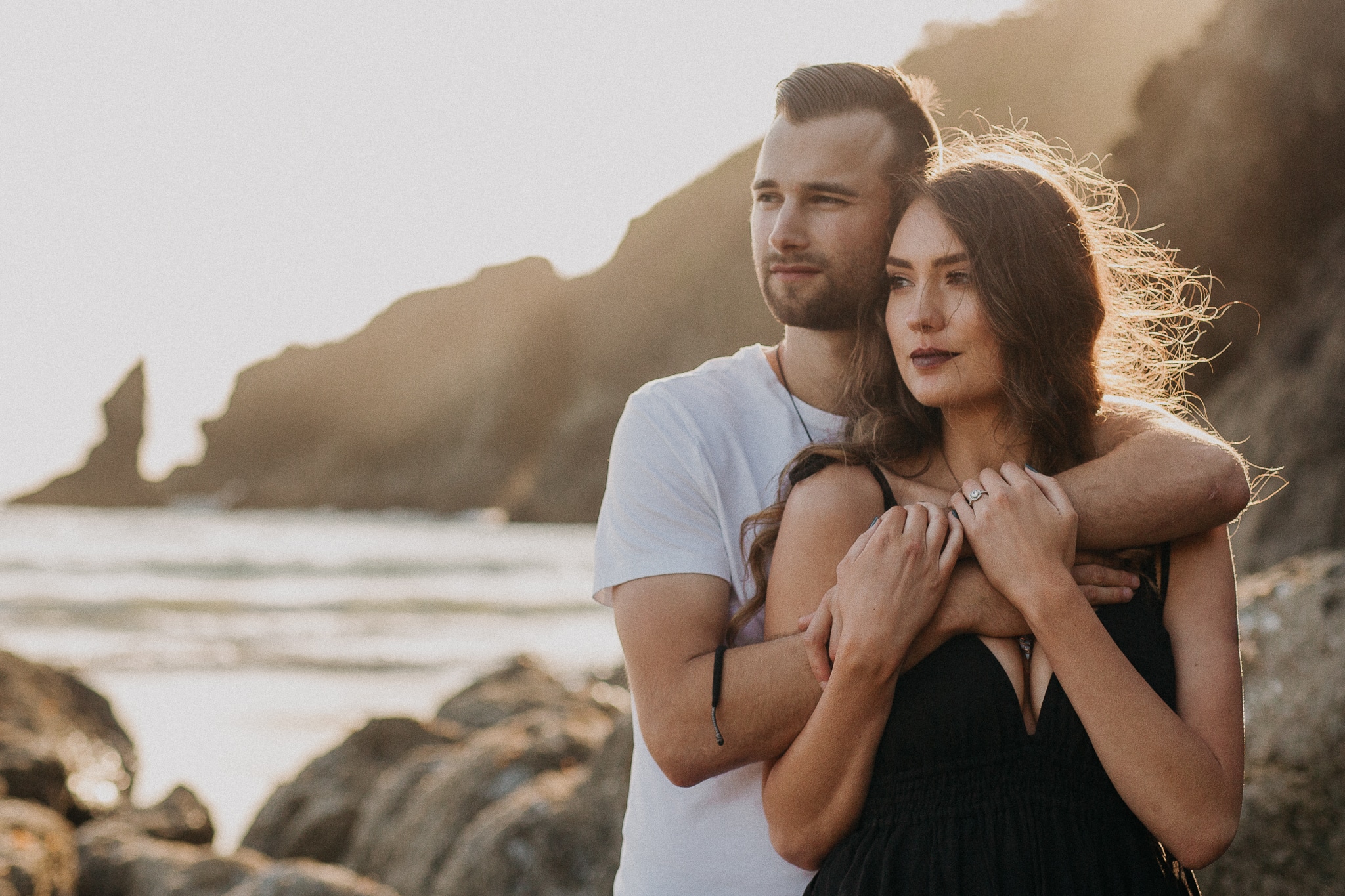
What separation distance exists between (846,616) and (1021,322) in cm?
66

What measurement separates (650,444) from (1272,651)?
1.97 meters

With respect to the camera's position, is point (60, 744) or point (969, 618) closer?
point (969, 618)

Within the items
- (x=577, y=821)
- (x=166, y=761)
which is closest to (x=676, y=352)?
(x=166, y=761)

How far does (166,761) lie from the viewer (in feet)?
31.7

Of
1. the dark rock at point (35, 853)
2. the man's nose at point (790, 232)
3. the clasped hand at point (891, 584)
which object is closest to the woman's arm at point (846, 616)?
the clasped hand at point (891, 584)

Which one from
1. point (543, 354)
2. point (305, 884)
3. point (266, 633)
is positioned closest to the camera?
point (305, 884)

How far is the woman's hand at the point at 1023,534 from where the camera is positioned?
1980 millimetres

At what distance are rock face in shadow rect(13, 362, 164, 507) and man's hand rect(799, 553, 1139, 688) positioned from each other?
9753 centimetres

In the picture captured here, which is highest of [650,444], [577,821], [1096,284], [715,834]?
[1096,284]

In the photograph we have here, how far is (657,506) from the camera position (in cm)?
238

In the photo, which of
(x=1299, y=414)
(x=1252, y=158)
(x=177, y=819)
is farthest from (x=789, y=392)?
(x=1252, y=158)

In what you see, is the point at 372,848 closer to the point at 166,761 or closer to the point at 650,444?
the point at 650,444

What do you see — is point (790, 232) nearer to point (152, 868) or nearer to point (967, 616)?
point (967, 616)

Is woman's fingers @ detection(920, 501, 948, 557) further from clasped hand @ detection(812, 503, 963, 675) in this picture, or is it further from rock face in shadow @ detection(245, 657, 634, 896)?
rock face in shadow @ detection(245, 657, 634, 896)
